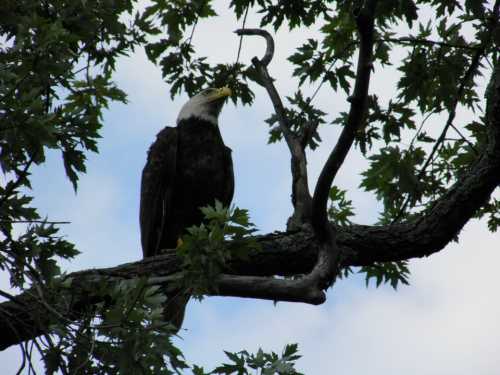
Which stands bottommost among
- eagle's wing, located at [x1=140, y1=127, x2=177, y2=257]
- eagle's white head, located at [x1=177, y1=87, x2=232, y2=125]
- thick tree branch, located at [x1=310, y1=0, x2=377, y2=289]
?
thick tree branch, located at [x1=310, y1=0, x2=377, y2=289]

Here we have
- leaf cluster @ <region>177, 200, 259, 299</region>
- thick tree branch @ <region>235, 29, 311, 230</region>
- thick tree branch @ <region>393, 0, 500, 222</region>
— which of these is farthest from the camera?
thick tree branch @ <region>393, 0, 500, 222</region>

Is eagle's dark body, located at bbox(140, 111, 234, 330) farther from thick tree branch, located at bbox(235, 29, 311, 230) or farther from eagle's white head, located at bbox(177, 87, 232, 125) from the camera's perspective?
thick tree branch, located at bbox(235, 29, 311, 230)

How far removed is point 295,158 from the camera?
169 inches

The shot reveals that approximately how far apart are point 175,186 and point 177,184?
0.02 metres

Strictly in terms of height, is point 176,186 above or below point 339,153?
above

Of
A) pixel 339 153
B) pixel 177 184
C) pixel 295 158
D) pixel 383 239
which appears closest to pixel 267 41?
pixel 295 158

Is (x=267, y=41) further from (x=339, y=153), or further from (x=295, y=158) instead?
(x=339, y=153)

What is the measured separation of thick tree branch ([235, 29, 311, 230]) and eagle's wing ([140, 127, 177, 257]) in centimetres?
170

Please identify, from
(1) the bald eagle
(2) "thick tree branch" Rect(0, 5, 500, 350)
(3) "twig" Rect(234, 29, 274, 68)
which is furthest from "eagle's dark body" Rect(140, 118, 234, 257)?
(2) "thick tree branch" Rect(0, 5, 500, 350)

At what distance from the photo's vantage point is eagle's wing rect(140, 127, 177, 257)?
6.22 meters

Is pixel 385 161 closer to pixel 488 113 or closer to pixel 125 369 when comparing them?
pixel 488 113

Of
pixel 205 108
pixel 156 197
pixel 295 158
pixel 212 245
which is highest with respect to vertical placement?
pixel 205 108

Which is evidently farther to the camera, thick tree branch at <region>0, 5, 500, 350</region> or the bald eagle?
the bald eagle

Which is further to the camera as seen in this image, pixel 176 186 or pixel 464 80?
pixel 176 186
